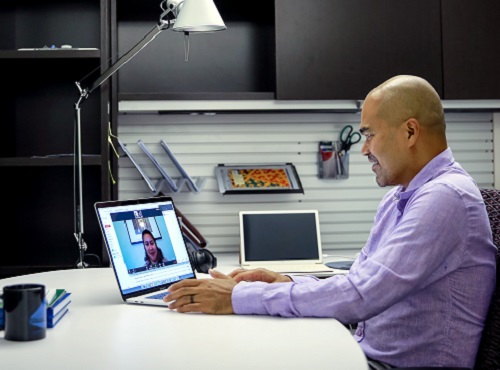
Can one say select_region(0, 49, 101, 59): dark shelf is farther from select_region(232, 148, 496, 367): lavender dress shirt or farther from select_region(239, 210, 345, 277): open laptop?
select_region(232, 148, 496, 367): lavender dress shirt

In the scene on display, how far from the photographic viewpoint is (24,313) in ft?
5.03

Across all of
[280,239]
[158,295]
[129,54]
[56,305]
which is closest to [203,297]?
[158,295]

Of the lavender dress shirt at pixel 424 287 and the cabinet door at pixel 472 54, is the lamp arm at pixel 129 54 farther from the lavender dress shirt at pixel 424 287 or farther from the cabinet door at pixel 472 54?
the lavender dress shirt at pixel 424 287

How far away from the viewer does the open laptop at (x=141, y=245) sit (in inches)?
78.1

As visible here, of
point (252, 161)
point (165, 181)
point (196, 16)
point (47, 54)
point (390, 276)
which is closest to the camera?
point (390, 276)

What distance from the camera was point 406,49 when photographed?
323 centimetres

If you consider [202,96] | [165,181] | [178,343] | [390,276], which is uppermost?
[202,96]

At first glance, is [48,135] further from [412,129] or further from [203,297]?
[412,129]

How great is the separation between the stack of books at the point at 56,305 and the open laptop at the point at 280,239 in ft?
4.43

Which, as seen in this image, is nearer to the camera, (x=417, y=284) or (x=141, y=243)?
(x=417, y=284)

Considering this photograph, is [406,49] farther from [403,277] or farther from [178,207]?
[403,277]

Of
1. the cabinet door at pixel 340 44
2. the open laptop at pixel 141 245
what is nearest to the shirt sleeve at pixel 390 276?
the open laptop at pixel 141 245

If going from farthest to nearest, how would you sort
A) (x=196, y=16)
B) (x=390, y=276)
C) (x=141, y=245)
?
(x=196, y=16) < (x=141, y=245) < (x=390, y=276)

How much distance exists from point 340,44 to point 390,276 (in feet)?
5.71
